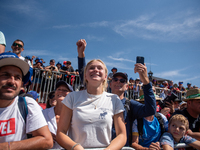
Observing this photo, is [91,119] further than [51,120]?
No

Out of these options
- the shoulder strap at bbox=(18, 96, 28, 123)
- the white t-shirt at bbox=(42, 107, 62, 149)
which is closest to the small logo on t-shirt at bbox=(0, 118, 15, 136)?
the shoulder strap at bbox=(18, 96, 28, 123)

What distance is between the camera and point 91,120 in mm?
1806

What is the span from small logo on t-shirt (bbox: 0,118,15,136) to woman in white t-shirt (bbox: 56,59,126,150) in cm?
53

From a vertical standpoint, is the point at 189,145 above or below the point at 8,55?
below

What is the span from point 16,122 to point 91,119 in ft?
2.84

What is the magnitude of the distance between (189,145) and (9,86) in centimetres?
301

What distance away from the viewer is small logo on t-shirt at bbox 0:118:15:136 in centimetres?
156

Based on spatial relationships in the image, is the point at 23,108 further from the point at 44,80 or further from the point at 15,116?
the point at 44,80

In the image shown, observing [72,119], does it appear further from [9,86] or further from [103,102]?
[9,86]

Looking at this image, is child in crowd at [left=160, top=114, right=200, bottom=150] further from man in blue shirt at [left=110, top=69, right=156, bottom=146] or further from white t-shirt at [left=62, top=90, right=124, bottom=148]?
white t-shirt at [left=62, top=90, right=124, bottom=148]

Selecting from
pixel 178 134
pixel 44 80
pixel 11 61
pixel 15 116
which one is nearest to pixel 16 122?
pixel 15 116

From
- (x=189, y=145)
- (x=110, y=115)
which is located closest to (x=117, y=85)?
(x=110, y=115)

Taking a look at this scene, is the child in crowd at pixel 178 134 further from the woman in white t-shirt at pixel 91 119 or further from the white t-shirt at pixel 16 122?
the white t-shirt at pixel 16 122

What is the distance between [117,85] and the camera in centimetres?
297
